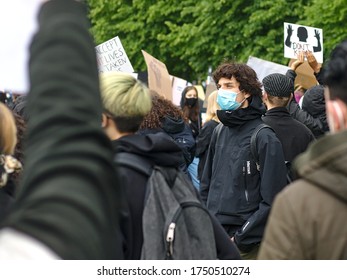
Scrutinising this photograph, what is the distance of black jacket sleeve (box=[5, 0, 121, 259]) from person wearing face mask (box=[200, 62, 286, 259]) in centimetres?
527

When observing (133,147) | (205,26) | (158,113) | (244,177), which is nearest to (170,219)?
(133,147)

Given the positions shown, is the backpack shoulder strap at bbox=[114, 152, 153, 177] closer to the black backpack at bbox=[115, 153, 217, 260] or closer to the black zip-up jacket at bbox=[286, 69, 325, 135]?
the black backpack at bbox=[115, 153, 217, 260]

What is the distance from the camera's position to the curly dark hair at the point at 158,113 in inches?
288

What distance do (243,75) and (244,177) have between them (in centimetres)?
91

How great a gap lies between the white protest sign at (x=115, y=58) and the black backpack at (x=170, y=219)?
7.90m

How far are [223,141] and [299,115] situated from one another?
8.27 feet

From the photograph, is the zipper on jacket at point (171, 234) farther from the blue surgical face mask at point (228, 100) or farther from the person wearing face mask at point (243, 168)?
the blue surgical face mask at point (228, 100)

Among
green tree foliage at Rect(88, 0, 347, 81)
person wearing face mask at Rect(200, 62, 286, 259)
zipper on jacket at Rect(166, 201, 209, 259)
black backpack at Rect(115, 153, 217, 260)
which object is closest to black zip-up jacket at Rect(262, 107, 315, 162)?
person wearing face mask at Rect(200, 62, 286, 259)

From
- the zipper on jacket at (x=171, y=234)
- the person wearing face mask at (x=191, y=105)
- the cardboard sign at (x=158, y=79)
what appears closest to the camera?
the zipper on jacket at (x=171, y=234)

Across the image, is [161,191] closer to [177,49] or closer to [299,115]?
[299,115]

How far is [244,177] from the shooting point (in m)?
6.88

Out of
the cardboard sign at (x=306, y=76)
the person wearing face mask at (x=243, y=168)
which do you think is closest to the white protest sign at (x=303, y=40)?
the cardboard sign at (x=306, y=76)

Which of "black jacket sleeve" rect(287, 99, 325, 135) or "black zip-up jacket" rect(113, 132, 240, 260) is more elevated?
"black zip-up jacket" rect(113, 132, 240, 260)

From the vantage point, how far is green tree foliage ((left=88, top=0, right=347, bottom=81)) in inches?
967
